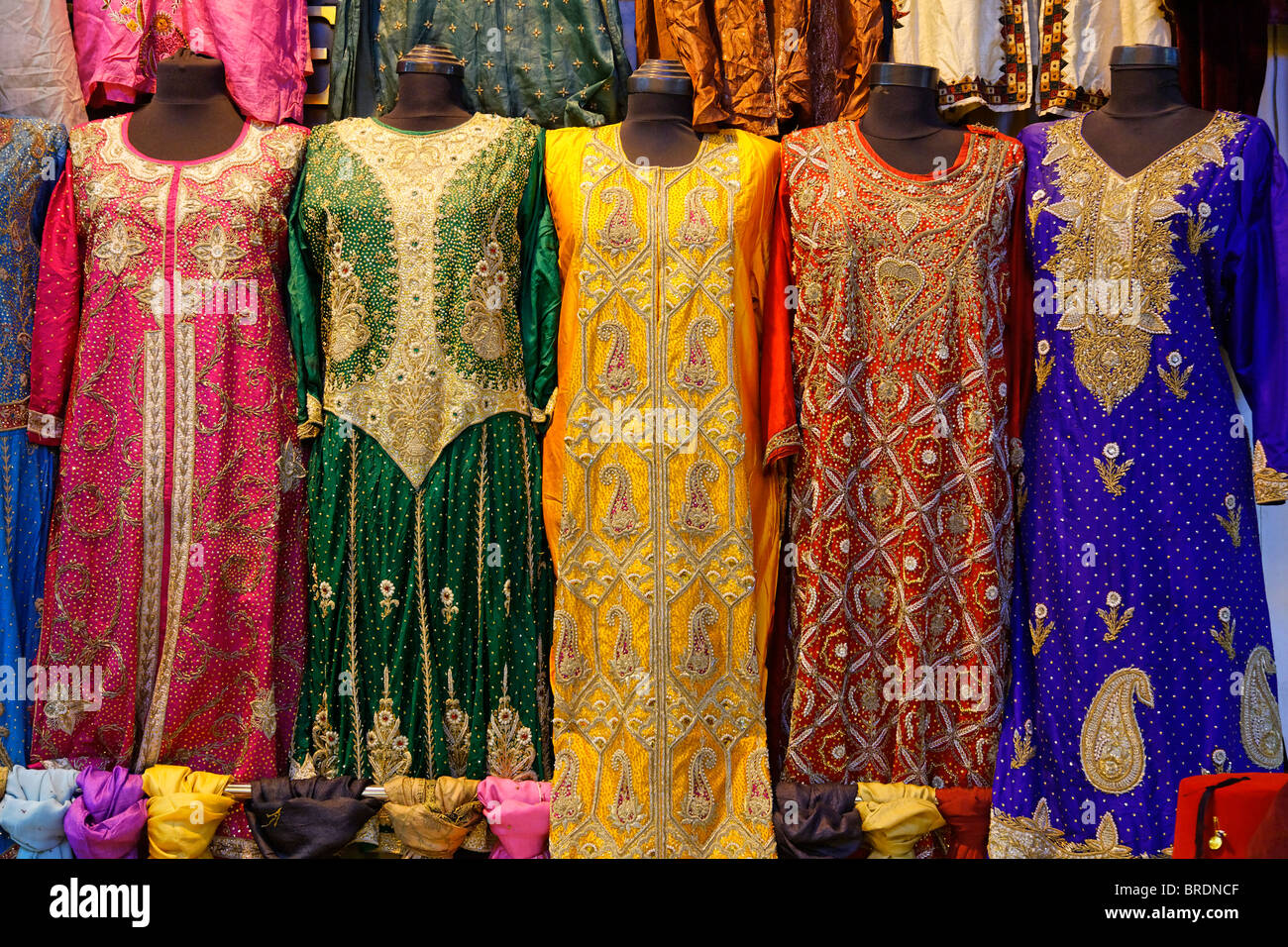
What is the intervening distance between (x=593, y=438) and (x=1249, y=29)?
6.28 feet

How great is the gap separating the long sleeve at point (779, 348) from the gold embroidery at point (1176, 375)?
840 millimetres

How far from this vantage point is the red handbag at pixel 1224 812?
101 inches

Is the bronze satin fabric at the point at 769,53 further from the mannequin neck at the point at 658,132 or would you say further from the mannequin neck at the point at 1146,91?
the mannequin neck at the point at 1146,91

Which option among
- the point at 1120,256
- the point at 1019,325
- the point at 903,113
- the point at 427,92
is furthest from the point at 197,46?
the point at 1120,256

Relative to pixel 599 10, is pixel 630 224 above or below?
below

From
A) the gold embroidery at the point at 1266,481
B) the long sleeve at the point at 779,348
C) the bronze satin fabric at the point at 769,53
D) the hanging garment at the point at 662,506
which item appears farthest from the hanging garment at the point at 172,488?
the gold embroidery at the point at 1266,481

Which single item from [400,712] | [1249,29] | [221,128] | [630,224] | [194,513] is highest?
[1249,29]

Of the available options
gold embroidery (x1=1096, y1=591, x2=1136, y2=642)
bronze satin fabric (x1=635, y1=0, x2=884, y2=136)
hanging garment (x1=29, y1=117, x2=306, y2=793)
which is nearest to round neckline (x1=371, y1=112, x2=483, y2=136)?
hanging garment (x1=29, y1=117, x2=306, y2=793)

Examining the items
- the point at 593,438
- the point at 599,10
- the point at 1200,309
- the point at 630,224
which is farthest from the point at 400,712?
the point at 1200,309

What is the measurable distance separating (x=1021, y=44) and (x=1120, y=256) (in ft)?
2.11

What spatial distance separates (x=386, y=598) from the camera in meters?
2.99

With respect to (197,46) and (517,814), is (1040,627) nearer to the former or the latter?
(517,814)

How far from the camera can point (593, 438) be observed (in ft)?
9.82

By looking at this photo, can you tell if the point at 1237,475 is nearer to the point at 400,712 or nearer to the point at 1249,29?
the point at 1249,29
